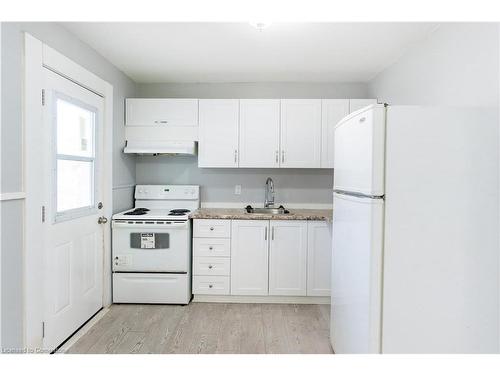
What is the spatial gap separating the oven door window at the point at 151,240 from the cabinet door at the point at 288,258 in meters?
1.01

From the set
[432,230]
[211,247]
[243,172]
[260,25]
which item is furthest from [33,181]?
[432,230]

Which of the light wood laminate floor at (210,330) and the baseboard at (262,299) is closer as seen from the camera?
the light wood laminate floor at (210,330)

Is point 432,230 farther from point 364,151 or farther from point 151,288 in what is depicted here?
point 151,288

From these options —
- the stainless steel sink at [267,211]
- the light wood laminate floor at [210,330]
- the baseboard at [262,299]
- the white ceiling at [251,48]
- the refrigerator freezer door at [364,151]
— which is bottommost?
the light wood laminate floor at [210,330]

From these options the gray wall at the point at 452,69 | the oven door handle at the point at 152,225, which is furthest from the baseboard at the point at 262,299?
the gray wall at the point at 452,69

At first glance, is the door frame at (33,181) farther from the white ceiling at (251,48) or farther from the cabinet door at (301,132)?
the cabinet door at (301,132)

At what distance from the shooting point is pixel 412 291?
1565 mm

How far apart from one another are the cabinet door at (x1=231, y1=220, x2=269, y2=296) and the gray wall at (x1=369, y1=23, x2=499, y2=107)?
1.74m

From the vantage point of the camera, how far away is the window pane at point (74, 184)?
Result: 2.23 m

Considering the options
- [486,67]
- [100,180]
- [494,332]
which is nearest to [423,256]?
[494,332]

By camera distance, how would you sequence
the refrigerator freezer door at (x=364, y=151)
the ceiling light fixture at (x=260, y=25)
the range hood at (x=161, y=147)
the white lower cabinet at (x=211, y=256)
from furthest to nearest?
the range hood at (x=161, y=147), the white lower cabinet at (x=211, y=256), the ceiling light fixture at (x=260, y=25), the refrigerator freezer door at (x=364, y=151)

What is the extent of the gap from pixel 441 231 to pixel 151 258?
2414 mm
